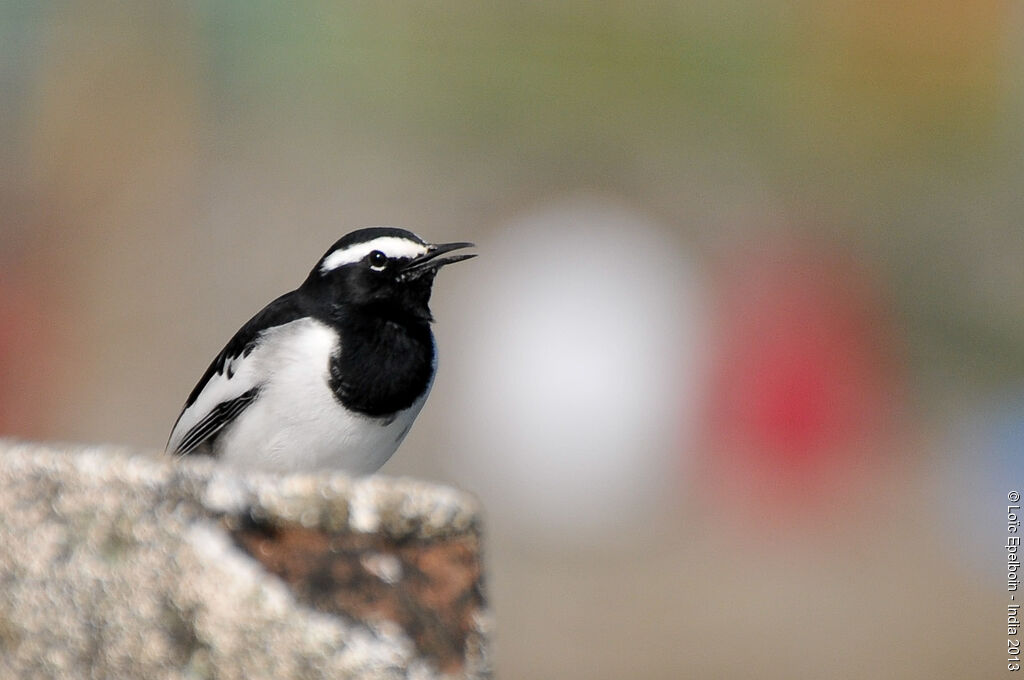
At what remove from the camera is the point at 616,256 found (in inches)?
540

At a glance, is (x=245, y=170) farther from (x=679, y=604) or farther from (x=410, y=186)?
(x=679, y=604)

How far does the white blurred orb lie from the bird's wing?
7679 millimetres

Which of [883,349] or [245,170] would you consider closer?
[883,349]

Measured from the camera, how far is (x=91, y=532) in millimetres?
1928

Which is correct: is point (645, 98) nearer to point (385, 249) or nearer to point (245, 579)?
point (385, 249)

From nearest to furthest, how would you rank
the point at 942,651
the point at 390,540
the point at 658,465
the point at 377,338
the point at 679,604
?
the point at 390,540 → the point at 377,338 → the point at 942,651 → the point at 679,604 → the point at 658,465

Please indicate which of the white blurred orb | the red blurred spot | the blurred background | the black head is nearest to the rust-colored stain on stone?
the black head

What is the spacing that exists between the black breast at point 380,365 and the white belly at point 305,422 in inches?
1.2

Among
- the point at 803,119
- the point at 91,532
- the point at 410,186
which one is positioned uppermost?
the point at 803,119

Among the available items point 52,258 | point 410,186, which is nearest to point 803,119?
point 410,186

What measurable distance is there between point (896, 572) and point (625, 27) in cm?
861

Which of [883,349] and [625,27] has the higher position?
[625,27]

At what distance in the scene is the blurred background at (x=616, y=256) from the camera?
11.5m

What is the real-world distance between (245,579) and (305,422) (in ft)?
7.86
